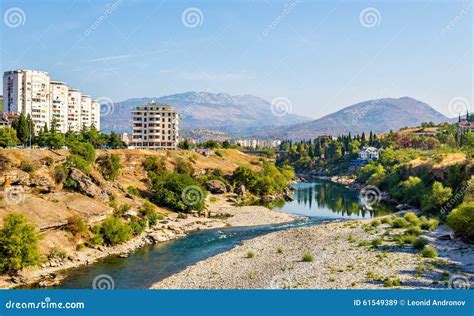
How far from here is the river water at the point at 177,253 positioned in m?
23.6

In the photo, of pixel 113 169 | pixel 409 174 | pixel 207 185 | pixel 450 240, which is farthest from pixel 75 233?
pixel 409 174

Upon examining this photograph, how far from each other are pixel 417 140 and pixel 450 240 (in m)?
78.8

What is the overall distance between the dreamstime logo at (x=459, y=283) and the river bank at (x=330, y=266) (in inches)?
3.1

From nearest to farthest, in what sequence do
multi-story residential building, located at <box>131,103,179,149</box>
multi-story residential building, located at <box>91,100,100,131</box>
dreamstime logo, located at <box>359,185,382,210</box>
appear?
dreamstime logo, located at <box>359,185,382,210</box> < multi-story residential building, located at <box>131,103,179,149</box> < multi-story residential building, located at <box>91,100,100,131</box>

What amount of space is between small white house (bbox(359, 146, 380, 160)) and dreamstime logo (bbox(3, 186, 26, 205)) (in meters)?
77.1

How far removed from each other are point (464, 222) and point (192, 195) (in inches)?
927

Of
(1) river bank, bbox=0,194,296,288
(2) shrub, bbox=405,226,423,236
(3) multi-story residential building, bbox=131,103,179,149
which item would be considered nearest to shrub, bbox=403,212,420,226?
(2) shrub, bbox=405,226,423,236

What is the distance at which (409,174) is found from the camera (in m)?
60.0

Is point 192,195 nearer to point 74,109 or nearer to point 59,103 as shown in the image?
point 59,103

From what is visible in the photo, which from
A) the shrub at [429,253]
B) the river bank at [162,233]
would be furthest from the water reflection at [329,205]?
the shrub at [429,253]

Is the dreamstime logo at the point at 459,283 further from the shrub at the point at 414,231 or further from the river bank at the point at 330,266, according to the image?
the shrub at the point at 414,231

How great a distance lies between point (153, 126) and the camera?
7481 cm

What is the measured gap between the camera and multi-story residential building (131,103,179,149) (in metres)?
74.5

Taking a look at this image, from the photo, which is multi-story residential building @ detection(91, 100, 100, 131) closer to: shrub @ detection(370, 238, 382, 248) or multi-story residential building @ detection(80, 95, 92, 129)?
multi-story residential building @ detection(80, 95, 92, 129)
